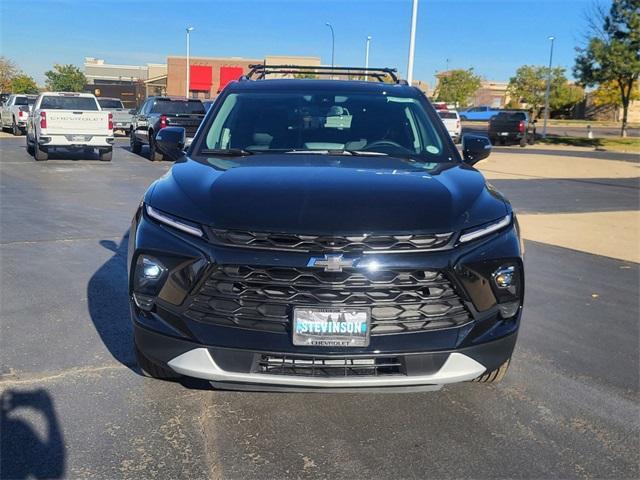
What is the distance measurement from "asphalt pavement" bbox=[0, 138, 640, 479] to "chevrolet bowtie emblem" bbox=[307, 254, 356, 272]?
0.97 meters

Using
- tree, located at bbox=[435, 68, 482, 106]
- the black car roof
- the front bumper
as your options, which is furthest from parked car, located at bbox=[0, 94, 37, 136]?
tree, located at bbox=[435, 68, 482, 106]

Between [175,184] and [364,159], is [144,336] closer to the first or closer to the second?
[175,184]

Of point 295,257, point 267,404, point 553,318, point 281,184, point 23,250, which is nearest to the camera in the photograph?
point 295,257

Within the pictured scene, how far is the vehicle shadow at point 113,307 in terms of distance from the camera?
4.36 m

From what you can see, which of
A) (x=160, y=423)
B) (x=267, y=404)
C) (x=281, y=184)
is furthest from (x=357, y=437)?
(x=281, y=184)

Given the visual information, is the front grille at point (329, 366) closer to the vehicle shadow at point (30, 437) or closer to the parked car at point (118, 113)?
the vehicle shadow at point (30, 437)

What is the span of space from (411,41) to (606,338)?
17.7m

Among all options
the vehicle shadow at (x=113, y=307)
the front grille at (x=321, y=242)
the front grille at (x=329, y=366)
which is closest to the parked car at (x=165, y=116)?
the vehicle shadow at (x=113, y=307)

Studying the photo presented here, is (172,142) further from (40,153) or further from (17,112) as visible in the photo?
(17,112)

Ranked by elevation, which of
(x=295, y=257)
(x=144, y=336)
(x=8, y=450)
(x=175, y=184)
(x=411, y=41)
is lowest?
(x=8, y=450)

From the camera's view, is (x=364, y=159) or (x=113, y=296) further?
(x=113, y=296)

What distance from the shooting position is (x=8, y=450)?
3029 mm

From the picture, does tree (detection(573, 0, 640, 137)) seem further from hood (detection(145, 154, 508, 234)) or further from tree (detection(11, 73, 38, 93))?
tree (detection(11, 73, 38, 93))

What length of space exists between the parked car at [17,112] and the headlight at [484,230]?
87.0ft
